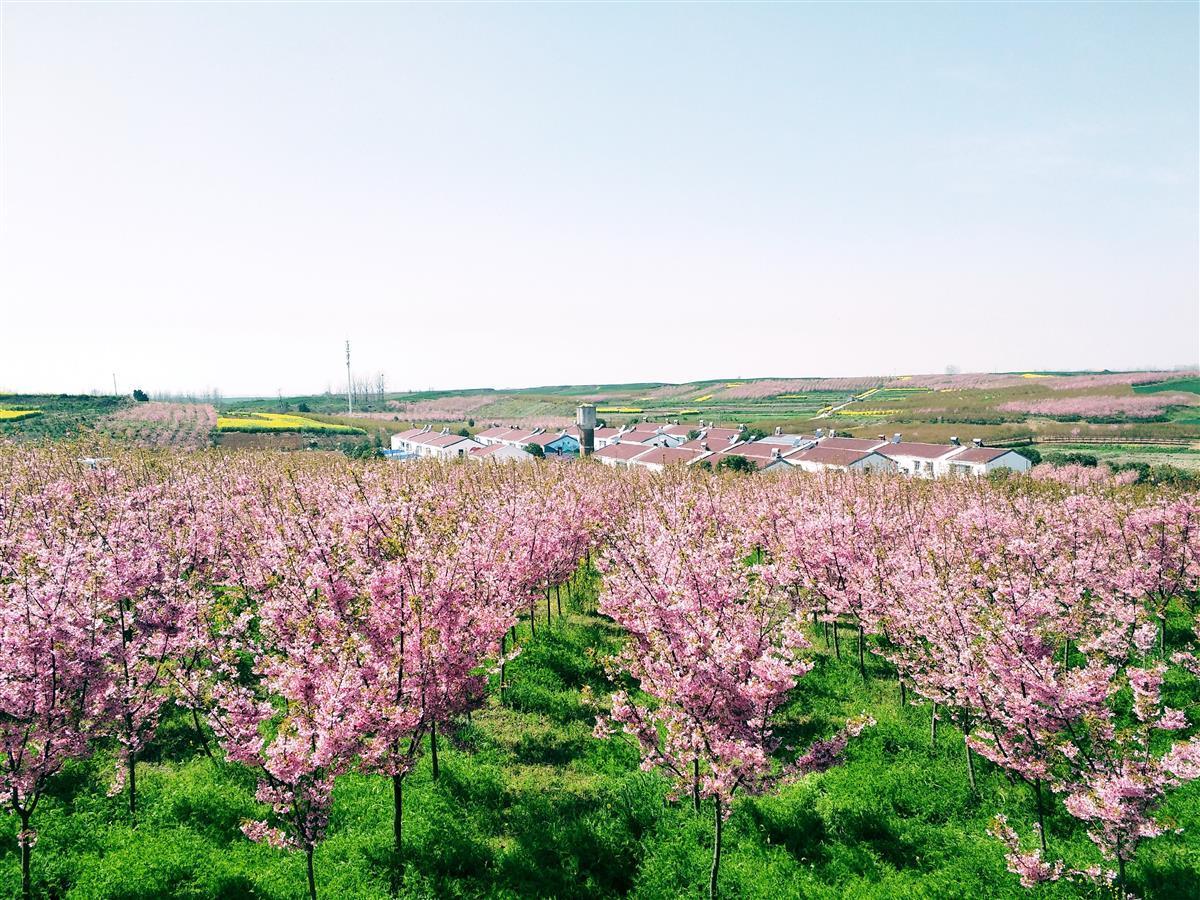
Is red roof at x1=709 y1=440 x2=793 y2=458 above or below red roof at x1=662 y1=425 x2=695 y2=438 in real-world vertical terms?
below

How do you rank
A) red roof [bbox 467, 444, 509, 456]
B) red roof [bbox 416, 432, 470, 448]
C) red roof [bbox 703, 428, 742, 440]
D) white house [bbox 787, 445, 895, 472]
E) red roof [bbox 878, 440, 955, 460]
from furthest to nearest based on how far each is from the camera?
1. red roof [bbox 703, 428, 742, 440]
2. red roof [bbox 416, 432, 470, 448]
3. red roof [bbox 467, 444, 509, 456]
4. red roof [bbox 878, 440, 955, 460]
5. white house [bbox 787, 445, 895, 472]

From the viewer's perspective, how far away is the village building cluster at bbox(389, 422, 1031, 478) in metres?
69.1

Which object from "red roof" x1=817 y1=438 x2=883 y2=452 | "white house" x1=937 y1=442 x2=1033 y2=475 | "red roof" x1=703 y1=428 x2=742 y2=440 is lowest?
"white house" x1=937 y1=442 x2=1033 y2=475

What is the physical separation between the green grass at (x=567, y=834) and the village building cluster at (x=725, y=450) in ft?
134

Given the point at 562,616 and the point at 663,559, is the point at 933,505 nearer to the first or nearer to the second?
the point at 562,616

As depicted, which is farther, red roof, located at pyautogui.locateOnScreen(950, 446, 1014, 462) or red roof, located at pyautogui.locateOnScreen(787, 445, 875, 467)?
red roof, located at pyautogui.locateOnScreen(787, 445, 875, 467)

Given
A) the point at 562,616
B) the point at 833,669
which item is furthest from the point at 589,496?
the point at 833,669

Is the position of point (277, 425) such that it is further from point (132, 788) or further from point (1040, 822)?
point (1040, 822)

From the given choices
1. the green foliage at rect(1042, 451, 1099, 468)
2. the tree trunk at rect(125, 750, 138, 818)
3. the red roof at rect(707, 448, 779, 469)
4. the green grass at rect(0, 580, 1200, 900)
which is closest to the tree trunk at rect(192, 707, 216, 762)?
the green grass at rect(0, 580, 1200, 900)

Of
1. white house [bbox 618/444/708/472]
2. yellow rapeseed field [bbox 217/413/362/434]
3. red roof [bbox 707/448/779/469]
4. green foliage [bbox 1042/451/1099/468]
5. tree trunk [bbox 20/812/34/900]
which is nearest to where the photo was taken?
tree trunk [bbox 20/812/34/900]

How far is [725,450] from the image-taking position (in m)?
84.9

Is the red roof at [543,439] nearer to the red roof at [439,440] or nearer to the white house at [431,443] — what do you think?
the white house at [431,443]

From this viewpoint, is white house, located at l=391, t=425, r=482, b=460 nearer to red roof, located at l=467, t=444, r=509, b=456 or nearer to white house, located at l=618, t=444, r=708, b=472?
red roof, located at l=467, t=444, r=509, b=456

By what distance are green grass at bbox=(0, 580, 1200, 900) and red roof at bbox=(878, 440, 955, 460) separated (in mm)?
66546
